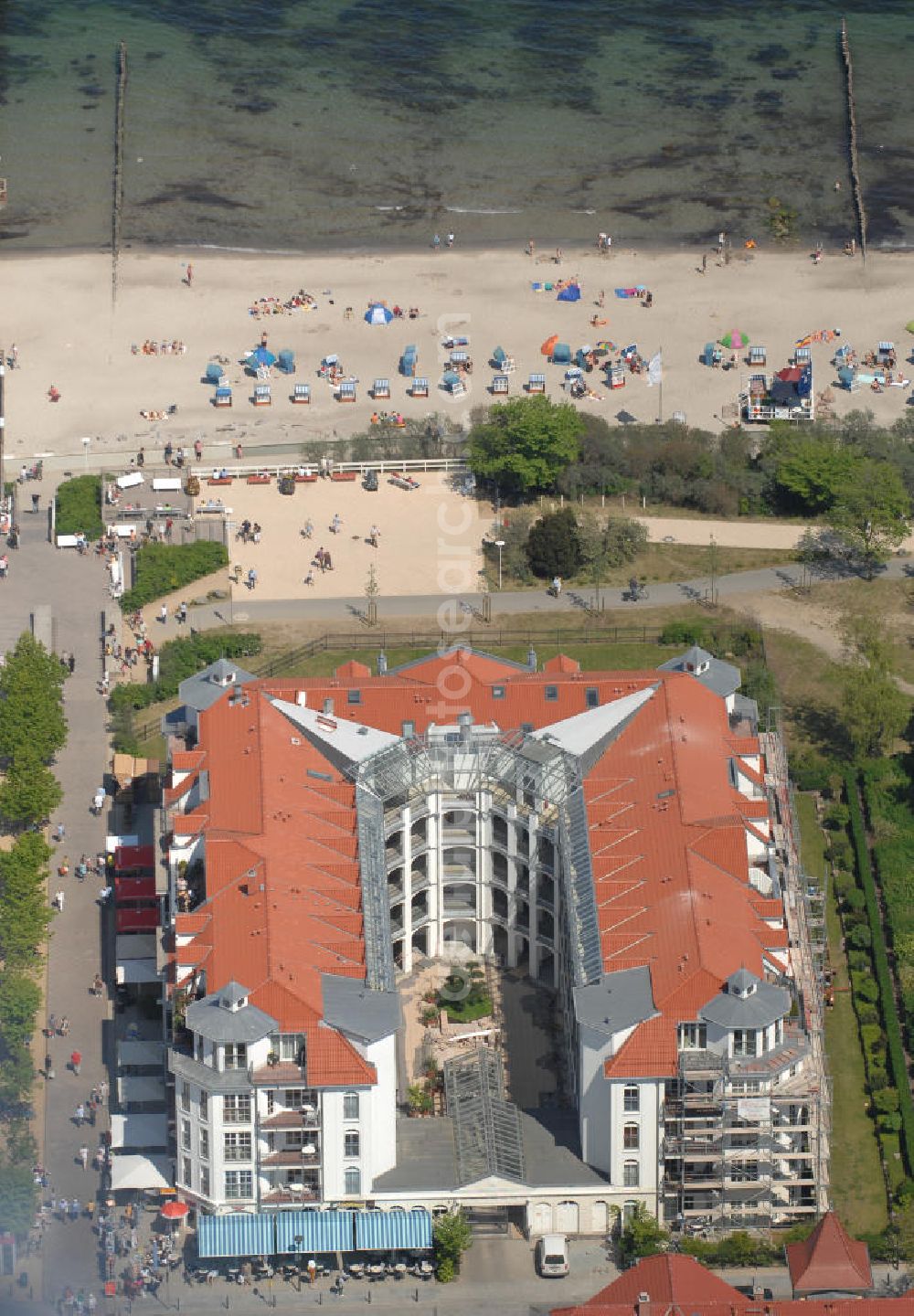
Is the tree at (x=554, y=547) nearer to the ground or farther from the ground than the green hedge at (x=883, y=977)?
farther from the ground

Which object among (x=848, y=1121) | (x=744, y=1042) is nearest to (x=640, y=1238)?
(x=744, y=1042)

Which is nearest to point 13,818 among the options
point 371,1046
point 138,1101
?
point 138,1101

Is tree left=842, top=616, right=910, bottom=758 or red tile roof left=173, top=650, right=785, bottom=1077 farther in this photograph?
tree left=842, top=616, right=910, bottom=758

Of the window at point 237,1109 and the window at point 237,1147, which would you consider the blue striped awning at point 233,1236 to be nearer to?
the window at point 237,1147

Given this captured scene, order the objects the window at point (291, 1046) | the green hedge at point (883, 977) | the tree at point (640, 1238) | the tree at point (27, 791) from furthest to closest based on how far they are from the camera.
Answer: the tree at point (27, 791) → the green hedge at point (883, 977) → the tree at point (640, 1238) → the window at point (291, 1046)

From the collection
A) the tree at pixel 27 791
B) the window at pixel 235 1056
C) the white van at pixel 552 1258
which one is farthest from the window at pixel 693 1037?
the tree at pixel 27 791

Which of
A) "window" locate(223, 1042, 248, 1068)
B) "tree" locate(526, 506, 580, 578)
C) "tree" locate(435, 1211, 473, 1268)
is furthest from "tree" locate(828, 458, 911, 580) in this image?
"window" locate(223, 1042, 248, 1068)

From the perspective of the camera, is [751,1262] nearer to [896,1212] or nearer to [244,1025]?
[896,1212]

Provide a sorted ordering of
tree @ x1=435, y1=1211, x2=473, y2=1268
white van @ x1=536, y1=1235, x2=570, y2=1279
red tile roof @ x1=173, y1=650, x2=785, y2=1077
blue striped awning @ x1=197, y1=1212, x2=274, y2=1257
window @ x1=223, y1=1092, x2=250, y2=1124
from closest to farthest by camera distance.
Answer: window @ x1=223, y1=1092, x2=250, y2=1124
blue striped awning @ x1=197, y1=1212, x2=274, y2=1257
tree @ x1=435, y1=1211, x2=473, y2=1268
white van @ x1=536, y1=1235, x2=570, y2=1279
red tile roof @ x1=173, y1=650, x2=785, y2=1077

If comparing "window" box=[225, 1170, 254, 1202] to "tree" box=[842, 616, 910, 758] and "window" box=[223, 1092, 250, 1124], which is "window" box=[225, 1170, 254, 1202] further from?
"tree" box=[842, 616, 910, 758]
